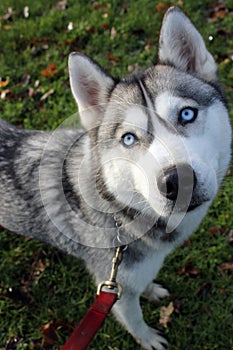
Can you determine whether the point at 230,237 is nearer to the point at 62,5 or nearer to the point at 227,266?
the point at 227,266

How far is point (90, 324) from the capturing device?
2102mm

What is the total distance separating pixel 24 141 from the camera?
294 centimetres

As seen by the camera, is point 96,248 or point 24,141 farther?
point 24,141

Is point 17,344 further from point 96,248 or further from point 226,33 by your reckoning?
point 226,33

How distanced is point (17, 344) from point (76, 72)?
217cm

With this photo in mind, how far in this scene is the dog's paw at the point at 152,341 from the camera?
3086mm

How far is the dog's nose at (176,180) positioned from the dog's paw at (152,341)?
1.46m

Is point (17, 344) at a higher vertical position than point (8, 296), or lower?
lower

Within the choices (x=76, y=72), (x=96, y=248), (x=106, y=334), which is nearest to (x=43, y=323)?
(x=106, y=334)

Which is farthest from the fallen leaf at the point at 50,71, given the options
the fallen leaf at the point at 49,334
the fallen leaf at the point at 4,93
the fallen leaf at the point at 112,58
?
the fallen leaf at the point at 49,334

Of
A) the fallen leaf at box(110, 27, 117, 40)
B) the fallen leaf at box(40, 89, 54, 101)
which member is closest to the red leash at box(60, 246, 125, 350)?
the fallen leaf at box(40, 89, 54, 101)

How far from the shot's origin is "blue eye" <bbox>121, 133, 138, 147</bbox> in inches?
88.0

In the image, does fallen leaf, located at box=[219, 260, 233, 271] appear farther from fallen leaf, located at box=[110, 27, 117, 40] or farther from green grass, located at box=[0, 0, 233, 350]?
fallen leaf, located at box=[110, 27, 117, 40]

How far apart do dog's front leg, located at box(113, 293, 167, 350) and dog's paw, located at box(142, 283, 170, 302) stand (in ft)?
0.84
